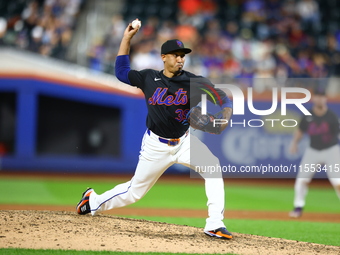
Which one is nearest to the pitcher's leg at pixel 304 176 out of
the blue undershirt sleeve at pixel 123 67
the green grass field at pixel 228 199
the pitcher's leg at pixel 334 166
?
the pitcher's leg at pixel 334 166

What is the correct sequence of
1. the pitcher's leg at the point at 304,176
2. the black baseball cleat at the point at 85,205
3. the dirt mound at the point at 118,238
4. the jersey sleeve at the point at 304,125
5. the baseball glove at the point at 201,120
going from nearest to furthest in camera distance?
the dirt mound at the point at 118,238, the baseball glove at the point at 201,120, the black baseball cleat at the point at 85,205, the pitcher's leg at the point at 304,176, the jersey sleeve at the point at 304,125

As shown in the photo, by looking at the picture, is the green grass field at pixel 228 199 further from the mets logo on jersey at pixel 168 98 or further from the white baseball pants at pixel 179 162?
the mets logo on jersey at pixel 168 98

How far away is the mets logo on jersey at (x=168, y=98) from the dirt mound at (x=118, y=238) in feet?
4.56

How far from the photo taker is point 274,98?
1301 cm

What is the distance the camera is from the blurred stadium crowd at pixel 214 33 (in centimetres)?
1356

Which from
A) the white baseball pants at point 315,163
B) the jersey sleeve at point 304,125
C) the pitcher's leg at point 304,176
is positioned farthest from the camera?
the jersey sleeve at point 304,125

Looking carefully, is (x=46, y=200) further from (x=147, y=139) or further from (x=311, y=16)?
(x=311, y=16)

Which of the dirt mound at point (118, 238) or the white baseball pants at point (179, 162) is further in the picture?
the white baseball pants at point (179, 162)

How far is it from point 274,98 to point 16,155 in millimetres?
6799

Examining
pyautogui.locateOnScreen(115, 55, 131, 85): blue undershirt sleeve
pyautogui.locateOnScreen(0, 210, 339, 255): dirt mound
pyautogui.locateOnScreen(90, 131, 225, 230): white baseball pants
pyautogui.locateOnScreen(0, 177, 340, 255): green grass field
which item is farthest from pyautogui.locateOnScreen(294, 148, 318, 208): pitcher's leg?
pyautogui.locateOnScreen(115, 55, 131, 85): blue undershirt sleeve

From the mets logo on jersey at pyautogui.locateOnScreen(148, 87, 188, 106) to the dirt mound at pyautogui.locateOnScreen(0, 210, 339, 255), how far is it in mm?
1389

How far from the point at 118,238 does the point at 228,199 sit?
6.00m

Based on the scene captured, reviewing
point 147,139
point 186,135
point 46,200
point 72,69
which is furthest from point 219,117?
point 72,69

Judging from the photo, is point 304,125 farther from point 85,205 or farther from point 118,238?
point 118,238
